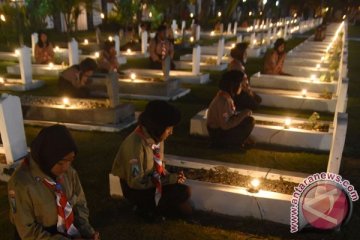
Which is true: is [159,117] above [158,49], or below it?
above

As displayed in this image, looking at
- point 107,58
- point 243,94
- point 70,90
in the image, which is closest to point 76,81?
point 70,90

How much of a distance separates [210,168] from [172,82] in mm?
4533

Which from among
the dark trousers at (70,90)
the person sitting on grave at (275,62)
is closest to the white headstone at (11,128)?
the dark trousers at (70,90)

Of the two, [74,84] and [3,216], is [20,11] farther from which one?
[3,216]

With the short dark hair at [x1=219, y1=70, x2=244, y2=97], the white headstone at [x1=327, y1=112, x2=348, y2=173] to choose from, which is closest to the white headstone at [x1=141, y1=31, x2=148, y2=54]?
the short dark hair at [x1=219, y1=70, x2=244, y2=97]

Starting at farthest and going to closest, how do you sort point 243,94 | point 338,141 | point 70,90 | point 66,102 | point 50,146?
point 70,90 → point 243,94 → point 66,102 → point 338,141 → point 50,146

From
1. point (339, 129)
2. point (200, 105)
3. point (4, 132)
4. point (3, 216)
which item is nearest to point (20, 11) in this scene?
point (200, 105)

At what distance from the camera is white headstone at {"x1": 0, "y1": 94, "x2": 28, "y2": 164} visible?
4.65 meters

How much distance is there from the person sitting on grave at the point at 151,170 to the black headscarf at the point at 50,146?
3.66ft

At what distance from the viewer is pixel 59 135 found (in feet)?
8.02

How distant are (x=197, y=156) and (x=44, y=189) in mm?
3280

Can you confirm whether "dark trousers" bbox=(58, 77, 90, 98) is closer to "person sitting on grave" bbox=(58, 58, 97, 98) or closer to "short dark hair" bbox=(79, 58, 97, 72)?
"person sitting on grave" bbox=(58, 58, 97, 98)

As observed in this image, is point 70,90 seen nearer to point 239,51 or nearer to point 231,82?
point 239,51

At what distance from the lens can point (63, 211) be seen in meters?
2.71
